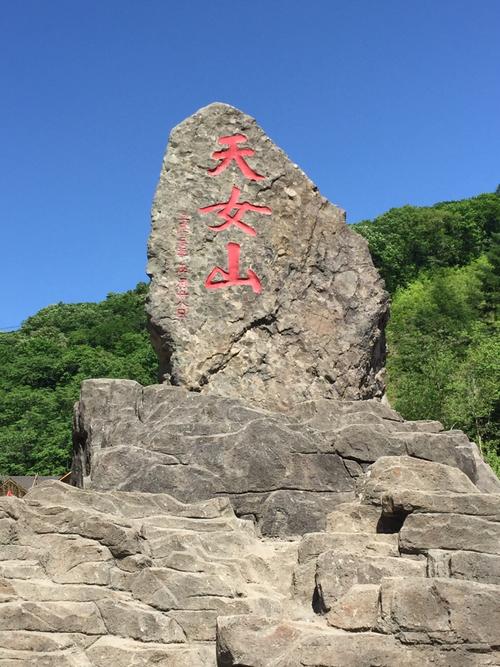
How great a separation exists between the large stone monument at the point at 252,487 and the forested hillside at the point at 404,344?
9.94 m

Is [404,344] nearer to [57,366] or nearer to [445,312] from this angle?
[445,312]

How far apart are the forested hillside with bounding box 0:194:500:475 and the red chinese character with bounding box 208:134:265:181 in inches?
405

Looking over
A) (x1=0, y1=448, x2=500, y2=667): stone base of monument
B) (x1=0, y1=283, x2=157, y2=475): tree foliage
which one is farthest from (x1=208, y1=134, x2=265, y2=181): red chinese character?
(x1=0, y1=283, x2=157, y2=475): tree foliage

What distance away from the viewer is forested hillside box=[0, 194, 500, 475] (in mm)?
19039

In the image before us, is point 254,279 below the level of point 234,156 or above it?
below

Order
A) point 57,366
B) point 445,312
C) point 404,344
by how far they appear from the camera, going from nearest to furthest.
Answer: point 404,344 → point 57,366 → point 445,312

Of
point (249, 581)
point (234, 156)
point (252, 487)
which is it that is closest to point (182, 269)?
point (234, 156)

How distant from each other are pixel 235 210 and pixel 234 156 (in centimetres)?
61

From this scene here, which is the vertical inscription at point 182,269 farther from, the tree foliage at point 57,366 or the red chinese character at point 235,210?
the tree foliage at point 57,366

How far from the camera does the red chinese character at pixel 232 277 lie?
8.14 m

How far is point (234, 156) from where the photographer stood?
852 cm

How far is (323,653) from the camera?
3902 mm

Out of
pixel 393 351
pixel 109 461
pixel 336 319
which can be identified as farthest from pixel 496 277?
pixel 109 461

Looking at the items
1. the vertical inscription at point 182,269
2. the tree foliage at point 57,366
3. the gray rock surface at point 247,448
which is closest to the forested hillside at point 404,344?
the tree foliage at point 57,366
